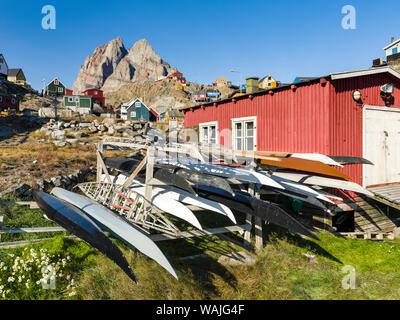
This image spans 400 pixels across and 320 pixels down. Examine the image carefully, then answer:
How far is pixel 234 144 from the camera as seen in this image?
1213 centimetres

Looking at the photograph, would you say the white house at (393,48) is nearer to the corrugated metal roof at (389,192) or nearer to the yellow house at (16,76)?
the corrugated metal roof at (389,192)

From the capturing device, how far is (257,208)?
5.89 meters

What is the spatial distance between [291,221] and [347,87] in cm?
590

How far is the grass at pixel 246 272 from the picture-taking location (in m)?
4.60

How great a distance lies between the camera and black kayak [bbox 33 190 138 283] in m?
3.77

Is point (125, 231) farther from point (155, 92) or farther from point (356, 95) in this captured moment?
point (155, 92)

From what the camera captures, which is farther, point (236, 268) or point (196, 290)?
point (236, 268)

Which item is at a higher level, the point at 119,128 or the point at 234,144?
the point at 119,128

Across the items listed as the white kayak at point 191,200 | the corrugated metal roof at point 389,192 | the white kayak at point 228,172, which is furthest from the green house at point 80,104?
the corrugated metal roof at point 389,192

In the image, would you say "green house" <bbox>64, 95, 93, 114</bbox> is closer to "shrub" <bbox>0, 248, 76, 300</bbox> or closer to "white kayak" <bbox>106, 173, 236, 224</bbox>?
"white kayak" <bbox>106, 173, 236, 224</bbox>

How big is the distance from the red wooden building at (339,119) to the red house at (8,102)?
46.9m

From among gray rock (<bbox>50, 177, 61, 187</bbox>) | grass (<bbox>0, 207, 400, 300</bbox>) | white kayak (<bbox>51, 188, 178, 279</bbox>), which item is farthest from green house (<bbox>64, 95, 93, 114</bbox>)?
grass (<bbox>0, 207, 400, 300</bbox>)
